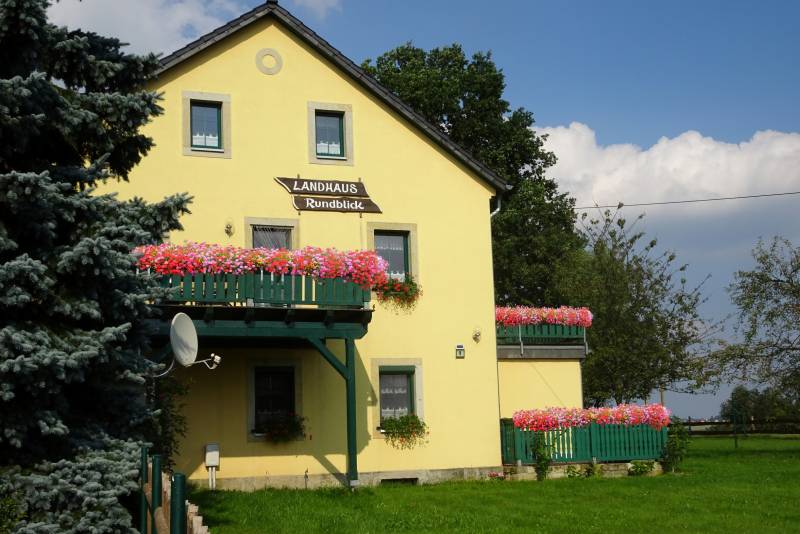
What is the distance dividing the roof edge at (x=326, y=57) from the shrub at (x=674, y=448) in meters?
6.59

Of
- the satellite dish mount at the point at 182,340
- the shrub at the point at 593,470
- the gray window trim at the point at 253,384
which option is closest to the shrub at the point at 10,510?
the satellite dish mount at the point at 182,340

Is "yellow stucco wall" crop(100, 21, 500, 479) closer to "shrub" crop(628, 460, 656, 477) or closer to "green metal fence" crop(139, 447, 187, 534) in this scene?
"shrub" crop(628, 460, 656, 477)

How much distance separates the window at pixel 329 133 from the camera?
68.4 ft

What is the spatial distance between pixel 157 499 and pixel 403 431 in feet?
40.0

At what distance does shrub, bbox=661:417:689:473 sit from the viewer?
71.6ft

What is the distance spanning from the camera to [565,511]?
50.9 feet

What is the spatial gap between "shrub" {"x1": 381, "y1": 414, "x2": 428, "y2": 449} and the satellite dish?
8.12m

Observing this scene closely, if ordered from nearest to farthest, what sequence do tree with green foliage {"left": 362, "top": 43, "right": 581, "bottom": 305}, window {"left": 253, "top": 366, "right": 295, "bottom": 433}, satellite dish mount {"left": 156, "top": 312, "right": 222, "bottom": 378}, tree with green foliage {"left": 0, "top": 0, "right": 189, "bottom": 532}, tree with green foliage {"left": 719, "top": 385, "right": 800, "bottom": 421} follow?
tree with green foliage {"left": 0, "top": 0, "right": 189, "bottom": 532}
satellite dish mount {"left": 156, "top": 312, "right": 222, "bottom": 378}
window {"left": 253, "top": 366, "right": 295, "bottom": 433}
tree with green foliage {"left": 719, "top": 385, "right": 800, "bottom": 421}
tree with green foliage {"left": 362, "top": 43, "right": 581, "bottom": 305}

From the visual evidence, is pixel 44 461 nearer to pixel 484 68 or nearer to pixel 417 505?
pixel 417 505

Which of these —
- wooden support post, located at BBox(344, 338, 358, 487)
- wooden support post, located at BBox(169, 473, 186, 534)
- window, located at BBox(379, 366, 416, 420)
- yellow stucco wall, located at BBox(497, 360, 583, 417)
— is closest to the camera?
wooden support post, located at BBox(169, 473, 186, 534)

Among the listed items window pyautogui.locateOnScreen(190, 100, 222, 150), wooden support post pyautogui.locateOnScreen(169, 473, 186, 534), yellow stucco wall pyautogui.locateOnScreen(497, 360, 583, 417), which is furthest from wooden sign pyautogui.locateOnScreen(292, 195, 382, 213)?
wooden support post pyautogui.locateOnScreen(169, 473, 186, 534)

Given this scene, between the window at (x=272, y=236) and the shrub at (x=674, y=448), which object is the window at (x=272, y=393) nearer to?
the window at (x=272, y=236)

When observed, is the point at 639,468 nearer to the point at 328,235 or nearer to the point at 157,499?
the point at 328,235

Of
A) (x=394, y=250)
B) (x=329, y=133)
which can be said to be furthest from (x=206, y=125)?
(x=394, y=250)
